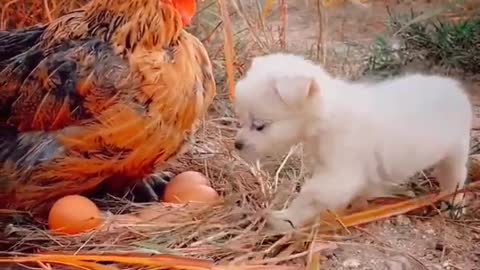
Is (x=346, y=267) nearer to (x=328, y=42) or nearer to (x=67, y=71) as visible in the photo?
(x=328, y=42)

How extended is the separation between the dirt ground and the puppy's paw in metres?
0.06

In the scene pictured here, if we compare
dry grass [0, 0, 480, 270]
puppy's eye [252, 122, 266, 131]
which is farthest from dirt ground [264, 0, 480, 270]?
puppy's eye [252, 122, 266, 131]

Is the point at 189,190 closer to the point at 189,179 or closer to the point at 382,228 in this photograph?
the point at 189,179

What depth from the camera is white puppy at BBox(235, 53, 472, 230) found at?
110cm

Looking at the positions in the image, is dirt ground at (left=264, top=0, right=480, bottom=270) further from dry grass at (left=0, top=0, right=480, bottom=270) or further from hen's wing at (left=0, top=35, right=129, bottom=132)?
hen's wing at (left=0, top=35, right=129, bottom=132)

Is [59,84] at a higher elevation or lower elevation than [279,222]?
higher

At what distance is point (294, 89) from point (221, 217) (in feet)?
0.66

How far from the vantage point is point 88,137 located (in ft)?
3.84

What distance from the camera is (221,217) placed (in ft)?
3.97

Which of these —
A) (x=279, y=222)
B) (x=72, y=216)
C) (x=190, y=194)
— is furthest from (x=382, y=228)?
(x=72, y=216)

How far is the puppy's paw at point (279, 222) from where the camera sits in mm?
1160

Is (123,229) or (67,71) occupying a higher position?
(67,71)

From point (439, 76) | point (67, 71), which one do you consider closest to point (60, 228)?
point (67, 71)

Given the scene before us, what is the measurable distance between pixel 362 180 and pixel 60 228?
33 cm
